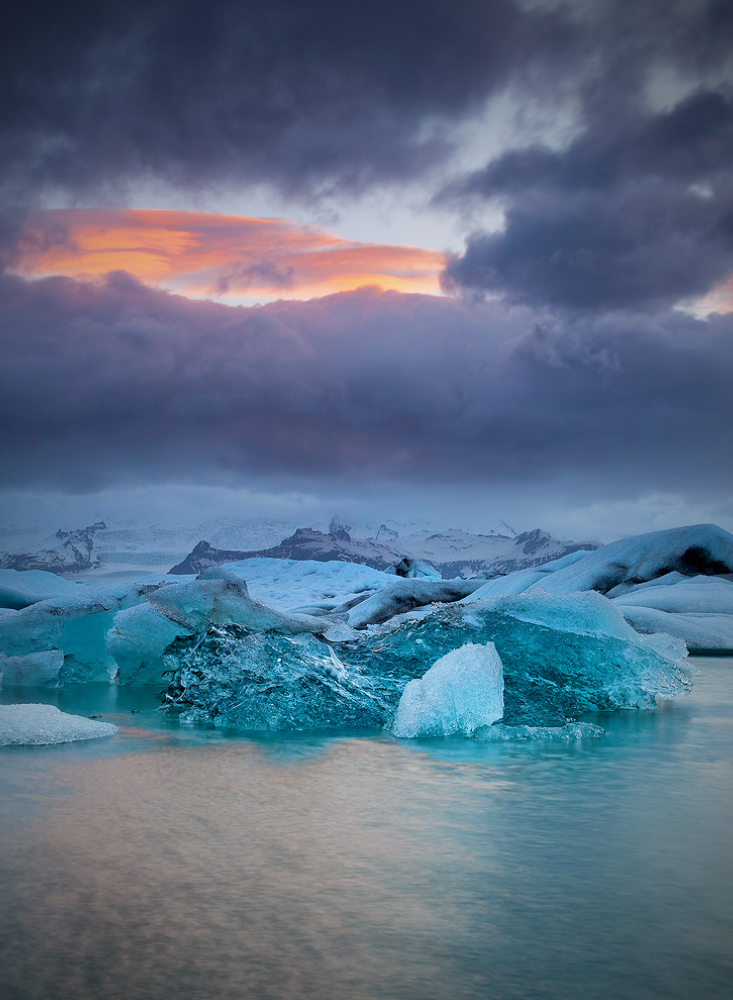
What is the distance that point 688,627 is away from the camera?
1597 centimetres

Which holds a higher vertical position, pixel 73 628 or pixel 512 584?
pixel 512 584

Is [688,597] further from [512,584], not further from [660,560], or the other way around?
[512,584]

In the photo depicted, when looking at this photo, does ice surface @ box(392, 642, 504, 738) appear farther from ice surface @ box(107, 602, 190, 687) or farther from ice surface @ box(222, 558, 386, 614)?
ice surface @ box(222, 558, 386, 614)

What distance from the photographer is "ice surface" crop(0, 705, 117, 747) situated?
5.21 meters

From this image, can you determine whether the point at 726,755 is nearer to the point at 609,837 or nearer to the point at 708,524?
the point at 609,837

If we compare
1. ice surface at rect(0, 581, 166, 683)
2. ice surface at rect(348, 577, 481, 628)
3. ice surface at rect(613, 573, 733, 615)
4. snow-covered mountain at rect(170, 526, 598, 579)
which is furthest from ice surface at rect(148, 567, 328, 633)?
snow-covered mountain at rect(170, 526, 598, 579)

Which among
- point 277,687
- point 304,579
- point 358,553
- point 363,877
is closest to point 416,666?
point 277,687

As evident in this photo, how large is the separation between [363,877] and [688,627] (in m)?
14.6

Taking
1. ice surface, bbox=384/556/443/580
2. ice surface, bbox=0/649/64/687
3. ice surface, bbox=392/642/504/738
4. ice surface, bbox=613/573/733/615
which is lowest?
ice surface, bbox=0/649/64/687

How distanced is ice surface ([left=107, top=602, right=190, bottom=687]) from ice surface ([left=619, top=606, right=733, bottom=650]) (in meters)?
8.88

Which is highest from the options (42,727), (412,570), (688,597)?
(412,570)

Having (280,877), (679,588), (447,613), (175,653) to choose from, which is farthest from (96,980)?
(679,588)

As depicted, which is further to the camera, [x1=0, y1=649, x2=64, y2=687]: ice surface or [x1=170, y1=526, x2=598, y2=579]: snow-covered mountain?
[x1=170, y1=526, x2=598, y2=579]: snow-covered mountain

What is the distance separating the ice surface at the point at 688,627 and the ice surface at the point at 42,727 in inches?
445
